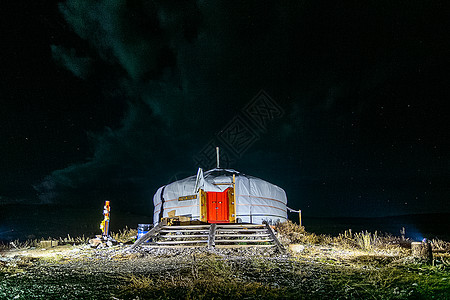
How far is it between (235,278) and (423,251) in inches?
123

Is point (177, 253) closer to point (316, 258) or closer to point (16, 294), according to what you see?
point (316, 258)

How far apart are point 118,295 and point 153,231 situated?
4379 mm

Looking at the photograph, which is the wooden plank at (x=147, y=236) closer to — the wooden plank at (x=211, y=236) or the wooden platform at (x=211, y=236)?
the wooden platform at (x=211, y=236)

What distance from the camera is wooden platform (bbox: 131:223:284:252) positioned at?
20.3 feet

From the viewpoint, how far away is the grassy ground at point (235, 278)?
→ 266cm

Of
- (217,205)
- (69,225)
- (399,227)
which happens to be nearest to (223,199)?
(217,205)

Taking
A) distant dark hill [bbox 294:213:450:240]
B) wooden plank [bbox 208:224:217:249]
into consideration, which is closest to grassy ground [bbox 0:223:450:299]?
wooden plank [bbox 208:224:217:249]

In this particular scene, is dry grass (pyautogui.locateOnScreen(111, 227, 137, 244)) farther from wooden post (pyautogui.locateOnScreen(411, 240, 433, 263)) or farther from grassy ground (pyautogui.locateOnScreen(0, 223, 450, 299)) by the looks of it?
wooden post (pyautogui.locateOnScreen(411, 240, 433, 263))

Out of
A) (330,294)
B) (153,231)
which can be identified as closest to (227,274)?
(330,294)

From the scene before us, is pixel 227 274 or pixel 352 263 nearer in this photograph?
pixel 227 274

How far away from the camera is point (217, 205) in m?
9.96

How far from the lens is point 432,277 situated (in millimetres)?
3234

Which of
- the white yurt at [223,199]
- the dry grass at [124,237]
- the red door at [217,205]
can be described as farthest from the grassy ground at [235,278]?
the red door at [217,205]

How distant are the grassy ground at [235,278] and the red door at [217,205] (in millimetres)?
4765
